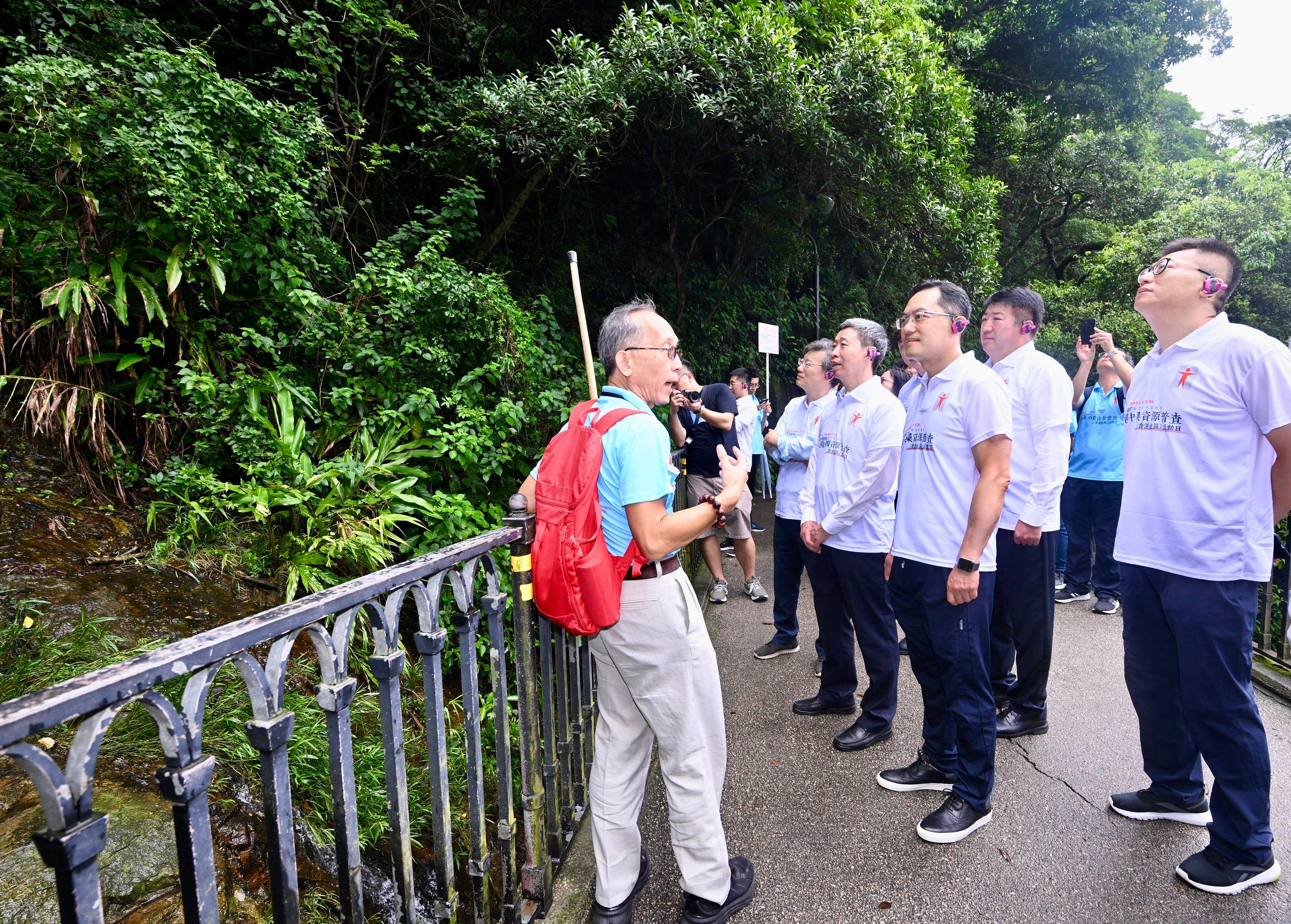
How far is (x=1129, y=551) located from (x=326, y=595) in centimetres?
295

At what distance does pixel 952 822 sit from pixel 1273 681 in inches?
114

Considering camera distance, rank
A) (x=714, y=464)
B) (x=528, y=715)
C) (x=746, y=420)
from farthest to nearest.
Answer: (x=746, y=420) → (x=714, y=464) → (x=528, y=715)

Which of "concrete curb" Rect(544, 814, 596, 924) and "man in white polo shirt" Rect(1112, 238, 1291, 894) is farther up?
"man in white polo shirt" Rect(1112, 238, 1291, 894)

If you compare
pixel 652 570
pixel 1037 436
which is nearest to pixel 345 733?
pixel 652 570

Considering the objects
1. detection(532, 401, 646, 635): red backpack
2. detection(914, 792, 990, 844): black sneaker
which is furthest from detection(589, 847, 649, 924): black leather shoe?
detection(914, 792, 990, 844): black sneaker

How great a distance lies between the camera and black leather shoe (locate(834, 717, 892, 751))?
3.65 meters

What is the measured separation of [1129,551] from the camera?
2.81 m

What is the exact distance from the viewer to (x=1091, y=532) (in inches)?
244

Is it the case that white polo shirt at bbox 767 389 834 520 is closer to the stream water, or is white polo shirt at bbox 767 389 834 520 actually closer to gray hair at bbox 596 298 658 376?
gray hair at bbox 596 298 658 376

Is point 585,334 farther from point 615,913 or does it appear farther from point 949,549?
point 615,913

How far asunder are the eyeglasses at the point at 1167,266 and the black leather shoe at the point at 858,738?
249 centimetres

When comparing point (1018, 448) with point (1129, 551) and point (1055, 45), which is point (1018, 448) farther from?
point (1055, 45)

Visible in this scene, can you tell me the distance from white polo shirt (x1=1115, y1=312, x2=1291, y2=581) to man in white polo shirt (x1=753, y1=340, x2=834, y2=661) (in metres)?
2.05

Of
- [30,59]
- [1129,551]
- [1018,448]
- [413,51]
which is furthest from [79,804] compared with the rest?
[413,51]
